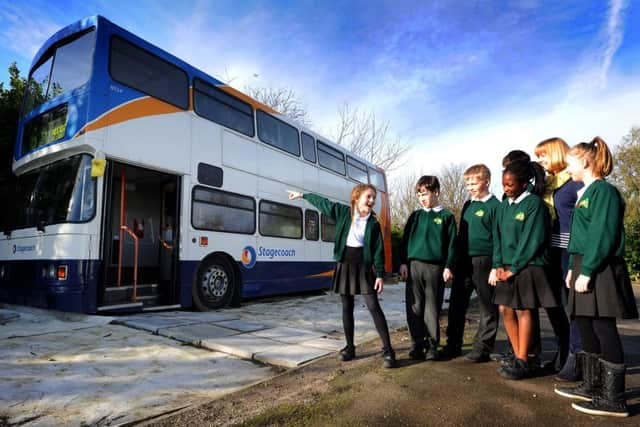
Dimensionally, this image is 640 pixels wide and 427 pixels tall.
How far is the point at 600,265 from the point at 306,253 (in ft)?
23.4

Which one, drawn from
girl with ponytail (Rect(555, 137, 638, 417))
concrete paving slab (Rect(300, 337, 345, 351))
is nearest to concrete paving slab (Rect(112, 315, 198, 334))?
concrete paving slab (Rect(300, 337, 345, 351))

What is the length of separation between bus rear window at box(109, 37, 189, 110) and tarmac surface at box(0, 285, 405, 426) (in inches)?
132

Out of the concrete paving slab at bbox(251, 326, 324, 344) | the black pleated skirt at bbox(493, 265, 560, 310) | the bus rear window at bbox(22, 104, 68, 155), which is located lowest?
the concrete paving slab at bbox(251, 326, 324, 344)

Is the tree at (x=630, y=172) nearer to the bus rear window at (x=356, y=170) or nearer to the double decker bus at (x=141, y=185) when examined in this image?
the bus rear window at (x=356, y=170)

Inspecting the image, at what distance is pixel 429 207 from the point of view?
3.61m

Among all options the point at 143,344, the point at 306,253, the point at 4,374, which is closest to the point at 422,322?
the point at 143,344

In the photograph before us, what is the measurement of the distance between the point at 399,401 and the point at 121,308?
14.7ft

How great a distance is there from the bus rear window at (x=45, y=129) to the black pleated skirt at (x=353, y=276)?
175 inches

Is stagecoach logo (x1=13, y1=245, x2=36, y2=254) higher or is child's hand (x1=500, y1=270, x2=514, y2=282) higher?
stagecoach logo (x1=13, y1=245, x2=36, y2=254)

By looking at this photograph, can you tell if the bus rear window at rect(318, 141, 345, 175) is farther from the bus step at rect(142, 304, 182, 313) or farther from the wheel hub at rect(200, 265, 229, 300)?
the bus step at rect(142, 304, 182, 313)

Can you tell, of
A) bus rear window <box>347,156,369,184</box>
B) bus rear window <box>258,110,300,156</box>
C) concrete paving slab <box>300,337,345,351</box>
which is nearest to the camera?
concrete paving slab <box>300,337,345,351</box>

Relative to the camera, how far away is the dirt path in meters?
2.23

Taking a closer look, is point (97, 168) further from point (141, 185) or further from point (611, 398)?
point (611, 398)

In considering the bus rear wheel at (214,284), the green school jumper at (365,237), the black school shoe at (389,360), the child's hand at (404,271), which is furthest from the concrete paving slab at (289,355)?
the bus rear wheel at (214,284)
